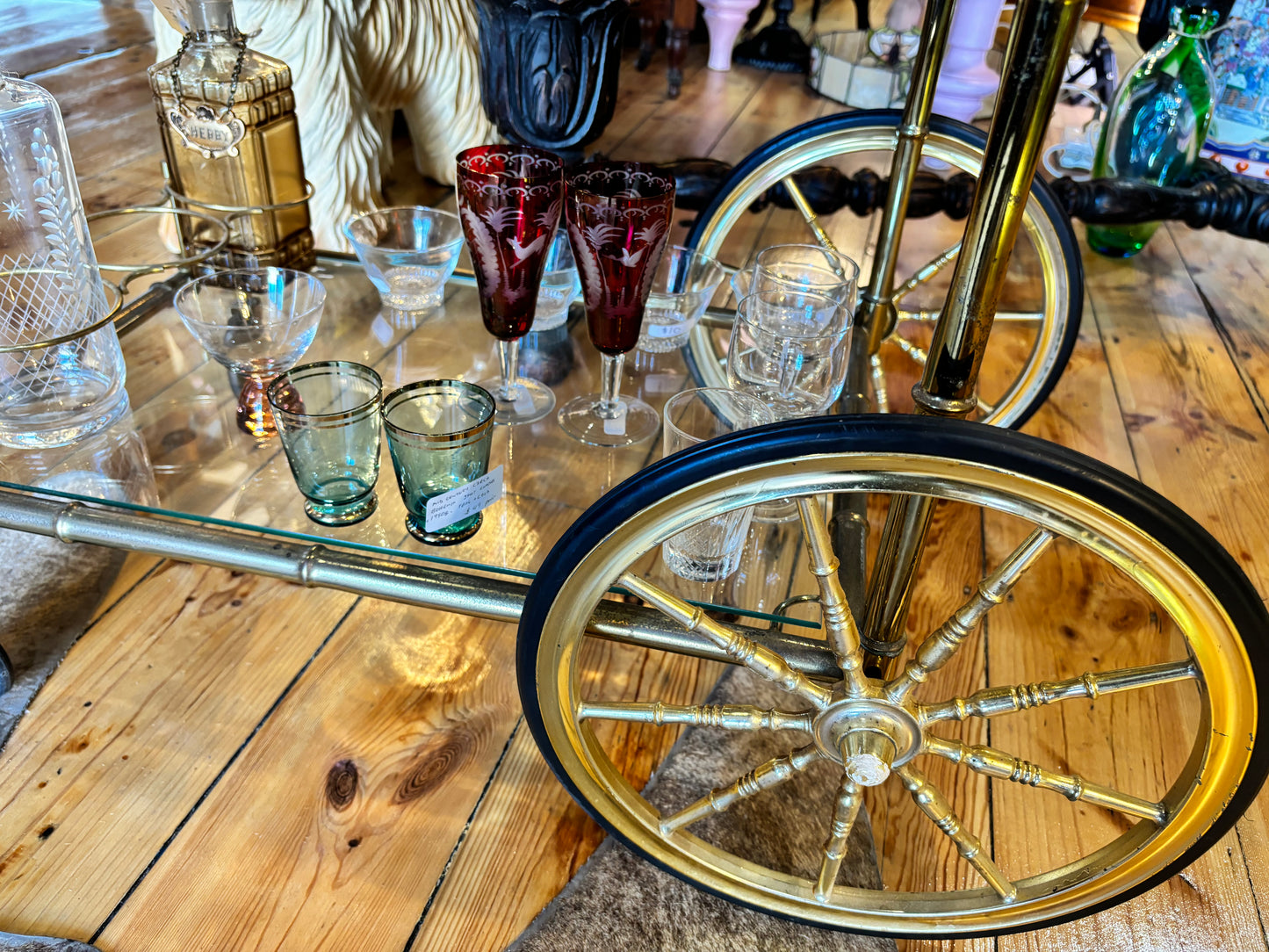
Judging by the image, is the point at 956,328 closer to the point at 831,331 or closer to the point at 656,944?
the point at 831,331

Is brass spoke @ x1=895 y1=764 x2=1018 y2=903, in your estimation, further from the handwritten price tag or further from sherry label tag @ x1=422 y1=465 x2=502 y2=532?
the handwritten price tag

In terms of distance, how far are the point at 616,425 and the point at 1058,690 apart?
41 cm

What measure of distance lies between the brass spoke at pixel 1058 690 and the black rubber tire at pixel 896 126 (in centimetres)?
43

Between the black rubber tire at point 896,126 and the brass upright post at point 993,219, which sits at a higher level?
the brass upright post at point 993,219

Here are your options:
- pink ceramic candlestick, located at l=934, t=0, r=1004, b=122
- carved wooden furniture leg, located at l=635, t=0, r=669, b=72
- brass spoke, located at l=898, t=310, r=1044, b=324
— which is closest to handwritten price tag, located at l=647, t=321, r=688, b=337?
brass spoke, located at l=898, t=310, r=1044, b=324

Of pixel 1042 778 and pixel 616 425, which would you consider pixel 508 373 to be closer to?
pixel 616 425

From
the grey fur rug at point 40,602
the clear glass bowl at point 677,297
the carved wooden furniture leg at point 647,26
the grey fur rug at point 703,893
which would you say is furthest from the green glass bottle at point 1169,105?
the grey fur rug at point 40,602

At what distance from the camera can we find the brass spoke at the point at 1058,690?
0.54 meters

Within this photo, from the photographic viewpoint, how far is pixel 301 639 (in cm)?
95

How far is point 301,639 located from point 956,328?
0.69 meters

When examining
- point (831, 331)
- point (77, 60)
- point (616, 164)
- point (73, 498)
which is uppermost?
point (616, 164)

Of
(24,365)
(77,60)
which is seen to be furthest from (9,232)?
(77,60)

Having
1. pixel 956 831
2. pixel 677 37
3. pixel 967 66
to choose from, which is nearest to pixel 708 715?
pixel 956 831

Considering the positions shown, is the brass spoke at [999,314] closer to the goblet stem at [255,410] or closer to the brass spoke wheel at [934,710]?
the brass spoke wheel at [934,710]
